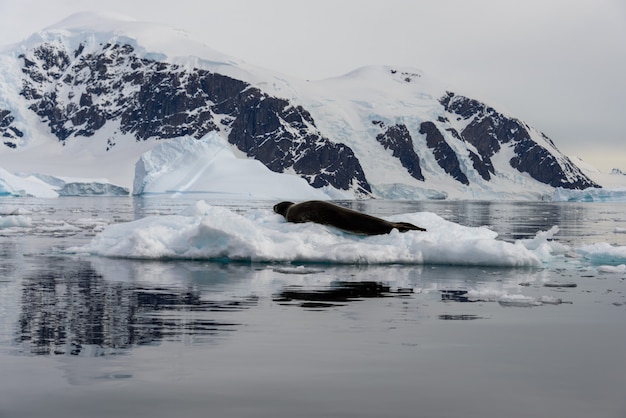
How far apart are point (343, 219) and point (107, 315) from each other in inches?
403

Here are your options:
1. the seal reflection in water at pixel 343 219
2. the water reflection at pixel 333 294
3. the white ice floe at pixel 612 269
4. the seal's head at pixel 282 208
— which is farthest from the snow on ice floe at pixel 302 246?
the water reflection at pixel 333 294

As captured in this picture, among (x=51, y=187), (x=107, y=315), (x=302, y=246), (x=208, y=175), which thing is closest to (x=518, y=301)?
(x=107, y=315)

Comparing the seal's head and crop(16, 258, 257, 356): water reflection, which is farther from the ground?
the seal's head

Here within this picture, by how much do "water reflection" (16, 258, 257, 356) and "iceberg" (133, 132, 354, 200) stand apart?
3478 inches

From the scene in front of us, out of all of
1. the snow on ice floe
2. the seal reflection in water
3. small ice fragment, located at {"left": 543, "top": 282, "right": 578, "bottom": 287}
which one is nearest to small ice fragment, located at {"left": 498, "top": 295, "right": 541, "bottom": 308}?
small ice fragment, located at {"left": 543, "top": 282, "right": 578, "bottom": 287}

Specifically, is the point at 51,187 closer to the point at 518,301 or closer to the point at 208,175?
the point at 208,175

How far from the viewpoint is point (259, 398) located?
22.2 ft

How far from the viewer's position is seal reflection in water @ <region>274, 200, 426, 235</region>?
20.1 meters

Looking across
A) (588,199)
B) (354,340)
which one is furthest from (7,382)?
(588,199)

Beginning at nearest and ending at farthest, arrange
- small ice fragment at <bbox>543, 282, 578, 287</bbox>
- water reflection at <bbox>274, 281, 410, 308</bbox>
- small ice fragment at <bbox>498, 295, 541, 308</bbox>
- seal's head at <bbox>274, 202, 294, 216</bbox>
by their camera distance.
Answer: small ice fragment at <bbox>498, 295, 541, 308</bbox>
water reflection at <bbox>274, 281, 410, 308</bbox>
small ice fragment at <bbox>543, 282, 578, 287</bbox>
seal's head at <bbox>274, 202, 294, 216</bbox>

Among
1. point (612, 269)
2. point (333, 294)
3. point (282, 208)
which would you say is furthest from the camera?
point (282, 208)

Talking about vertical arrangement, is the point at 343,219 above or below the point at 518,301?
above

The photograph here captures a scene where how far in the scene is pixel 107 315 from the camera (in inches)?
422

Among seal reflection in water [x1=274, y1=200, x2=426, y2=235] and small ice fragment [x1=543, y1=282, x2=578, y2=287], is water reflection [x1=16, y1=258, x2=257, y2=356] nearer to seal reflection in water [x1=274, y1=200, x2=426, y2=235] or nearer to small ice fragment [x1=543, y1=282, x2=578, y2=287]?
small ice fragment [x1=543, y1=282, x2=578, y2=287]
